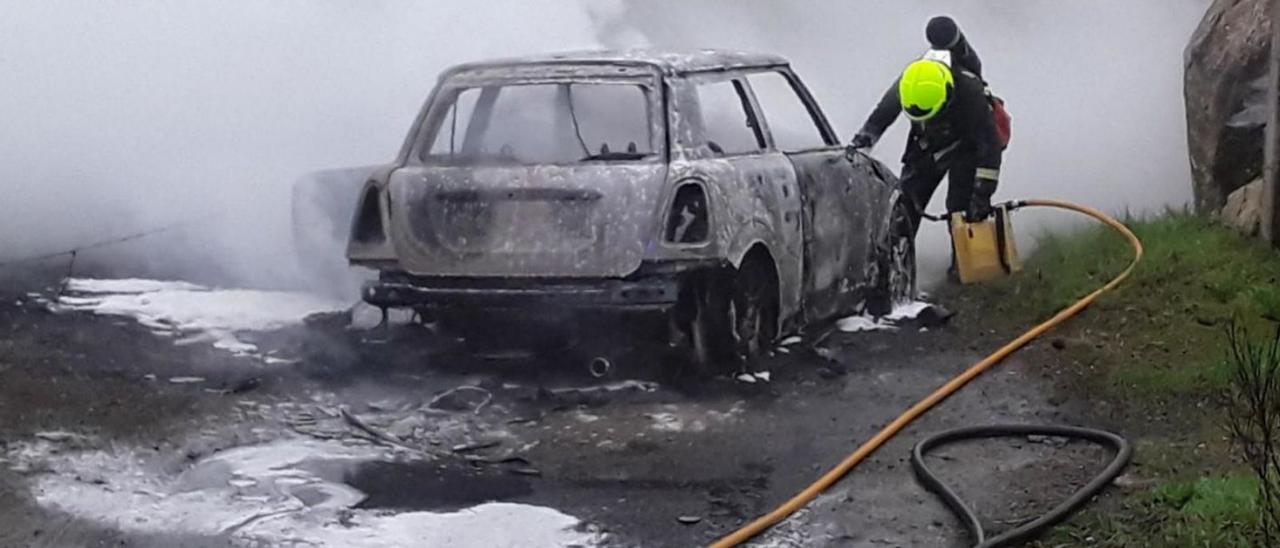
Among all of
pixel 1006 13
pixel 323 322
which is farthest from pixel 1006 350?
pixel 1006 13

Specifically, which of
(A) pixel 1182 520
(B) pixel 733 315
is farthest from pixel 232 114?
(A) pixel 1182 520

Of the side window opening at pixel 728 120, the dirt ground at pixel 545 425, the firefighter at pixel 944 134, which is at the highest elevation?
the side window opening at pixel 728 120

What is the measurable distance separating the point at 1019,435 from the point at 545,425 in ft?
6.18

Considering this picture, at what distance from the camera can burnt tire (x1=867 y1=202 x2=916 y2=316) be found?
10664mm

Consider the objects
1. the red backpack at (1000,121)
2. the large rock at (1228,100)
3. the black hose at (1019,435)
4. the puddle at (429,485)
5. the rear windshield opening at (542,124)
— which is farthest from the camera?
the large rock at (1228,100)

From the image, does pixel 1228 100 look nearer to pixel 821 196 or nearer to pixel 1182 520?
pixel 821 196

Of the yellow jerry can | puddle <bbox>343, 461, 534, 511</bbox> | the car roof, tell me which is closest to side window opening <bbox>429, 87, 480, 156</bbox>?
the car roof

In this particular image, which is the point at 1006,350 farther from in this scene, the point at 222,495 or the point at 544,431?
Result: the point at 222,495

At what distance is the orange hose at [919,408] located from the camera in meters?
6.53

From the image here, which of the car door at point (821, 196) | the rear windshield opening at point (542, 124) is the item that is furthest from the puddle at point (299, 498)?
the car door at point (821, 196)

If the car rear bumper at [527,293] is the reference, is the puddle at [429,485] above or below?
below

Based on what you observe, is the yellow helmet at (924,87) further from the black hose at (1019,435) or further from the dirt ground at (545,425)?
the black hose at (1019,435)

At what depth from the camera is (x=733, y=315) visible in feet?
29.1

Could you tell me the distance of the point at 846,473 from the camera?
285 inches
